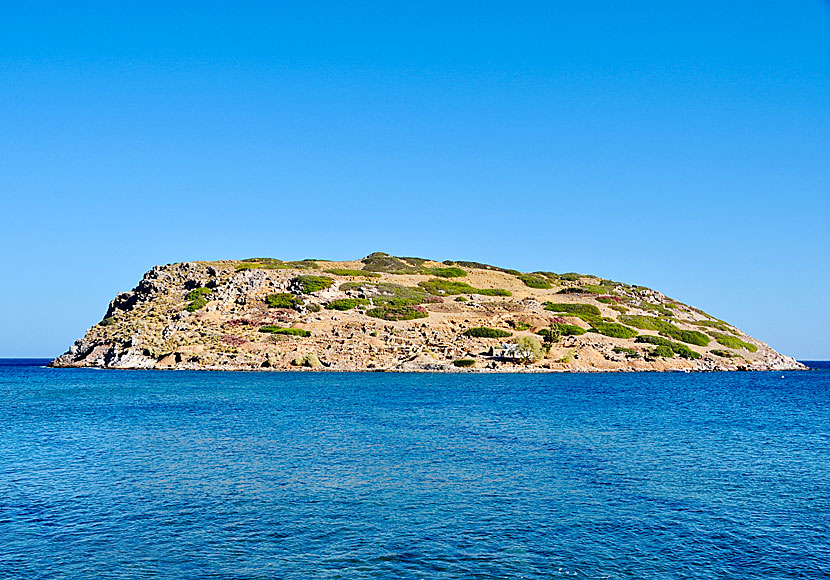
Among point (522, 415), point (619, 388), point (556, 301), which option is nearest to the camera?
point (522, 415)

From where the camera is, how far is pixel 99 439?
36.7m

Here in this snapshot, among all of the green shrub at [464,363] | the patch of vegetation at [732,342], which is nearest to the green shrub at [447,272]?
the green shrub at [464,363]

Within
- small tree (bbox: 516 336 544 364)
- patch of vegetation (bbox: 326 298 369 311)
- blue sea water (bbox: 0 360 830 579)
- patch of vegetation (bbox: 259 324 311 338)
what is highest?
patch of vegetation (bbox: 326 298 369 311)

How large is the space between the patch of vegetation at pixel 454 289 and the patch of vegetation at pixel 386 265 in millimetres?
11446

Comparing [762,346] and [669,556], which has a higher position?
[762,346]

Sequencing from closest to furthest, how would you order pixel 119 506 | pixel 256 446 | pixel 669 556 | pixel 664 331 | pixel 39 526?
pixel 669 556, pixel 39 526, pixel 119 506, pixel 256 446, pixel 664 331

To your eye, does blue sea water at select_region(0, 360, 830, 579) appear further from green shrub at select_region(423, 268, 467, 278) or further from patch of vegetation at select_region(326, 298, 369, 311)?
green shrub at select_region(423, 268, 467, 278)

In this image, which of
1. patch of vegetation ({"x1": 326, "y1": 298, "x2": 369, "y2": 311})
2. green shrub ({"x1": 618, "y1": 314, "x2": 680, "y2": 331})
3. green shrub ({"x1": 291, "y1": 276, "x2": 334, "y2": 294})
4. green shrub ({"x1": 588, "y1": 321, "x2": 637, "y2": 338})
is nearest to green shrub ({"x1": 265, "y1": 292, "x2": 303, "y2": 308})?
green shrub ({"x1": 291, "y1": 276, "x2": 334, "y2": 294})

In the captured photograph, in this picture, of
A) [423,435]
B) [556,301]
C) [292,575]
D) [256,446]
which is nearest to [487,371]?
[556,301]

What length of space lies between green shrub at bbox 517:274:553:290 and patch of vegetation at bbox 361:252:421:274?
21964 millimetres

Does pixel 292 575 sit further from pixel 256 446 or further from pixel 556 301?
pixel 556 301

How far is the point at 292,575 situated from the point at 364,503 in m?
6.66

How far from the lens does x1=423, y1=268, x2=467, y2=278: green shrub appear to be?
134 metres

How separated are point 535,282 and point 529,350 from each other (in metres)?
41.8
